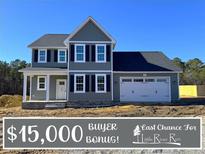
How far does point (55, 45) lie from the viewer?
83.0ft

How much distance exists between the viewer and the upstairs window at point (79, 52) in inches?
915

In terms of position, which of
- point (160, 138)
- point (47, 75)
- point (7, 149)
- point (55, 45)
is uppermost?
point (55, 45)

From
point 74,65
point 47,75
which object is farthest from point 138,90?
point 47,75

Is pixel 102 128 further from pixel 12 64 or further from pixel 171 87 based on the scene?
pixel 12 64

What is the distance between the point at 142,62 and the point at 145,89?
8.97 ft

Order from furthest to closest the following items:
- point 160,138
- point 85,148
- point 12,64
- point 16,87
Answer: point 12,64, point 16,87, point 85,148, point 160,138

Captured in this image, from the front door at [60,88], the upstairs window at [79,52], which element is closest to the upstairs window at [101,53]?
the upstairs window at [79,52]

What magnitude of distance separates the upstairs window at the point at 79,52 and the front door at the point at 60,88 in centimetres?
284

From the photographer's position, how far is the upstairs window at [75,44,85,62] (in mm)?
23234

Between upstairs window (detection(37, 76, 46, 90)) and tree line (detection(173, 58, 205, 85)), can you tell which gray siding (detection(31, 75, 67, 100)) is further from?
tree line (detection(173, 58, 205, 85))

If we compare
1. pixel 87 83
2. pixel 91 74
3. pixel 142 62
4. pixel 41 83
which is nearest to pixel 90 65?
pixel 91 74

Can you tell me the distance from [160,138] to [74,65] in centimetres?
1715

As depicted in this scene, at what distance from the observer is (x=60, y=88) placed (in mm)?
24922

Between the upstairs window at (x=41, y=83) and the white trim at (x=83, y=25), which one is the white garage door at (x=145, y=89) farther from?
the upstairs window at (x=41, y=83)
